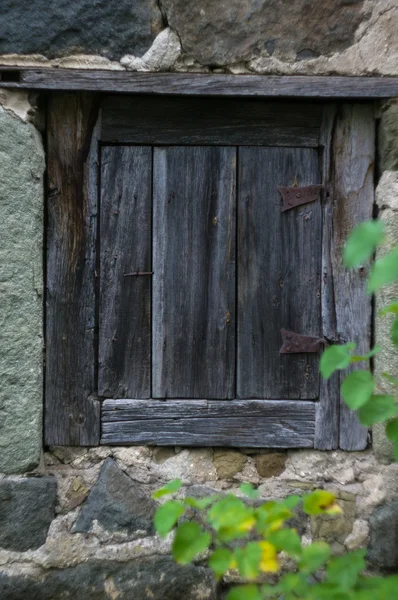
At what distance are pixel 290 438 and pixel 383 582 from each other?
3.28 ft

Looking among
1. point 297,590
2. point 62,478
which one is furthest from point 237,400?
point 297,590

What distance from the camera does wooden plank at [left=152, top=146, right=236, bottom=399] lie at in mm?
2270

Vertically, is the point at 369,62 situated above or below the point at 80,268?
above

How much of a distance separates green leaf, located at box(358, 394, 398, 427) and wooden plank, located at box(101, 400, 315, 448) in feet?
3.15

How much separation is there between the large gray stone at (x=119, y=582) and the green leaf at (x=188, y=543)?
91cm

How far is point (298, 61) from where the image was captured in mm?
2135

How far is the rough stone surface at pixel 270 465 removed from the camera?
7.46 feet

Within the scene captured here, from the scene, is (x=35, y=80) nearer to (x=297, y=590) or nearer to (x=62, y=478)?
(x=62, y=478)

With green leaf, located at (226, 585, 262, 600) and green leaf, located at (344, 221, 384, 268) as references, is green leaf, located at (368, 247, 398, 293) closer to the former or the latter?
green leaf, located at (344, 221, 384, 268)

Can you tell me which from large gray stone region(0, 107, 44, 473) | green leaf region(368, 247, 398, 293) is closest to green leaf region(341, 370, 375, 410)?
green leaf region(368, 247, 398, 293)

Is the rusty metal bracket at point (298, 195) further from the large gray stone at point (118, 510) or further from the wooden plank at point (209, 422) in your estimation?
the large gray stone at point (118, 510)

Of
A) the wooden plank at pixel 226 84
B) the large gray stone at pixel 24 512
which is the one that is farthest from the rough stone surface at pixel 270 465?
the wooden plank at pixel 226 84

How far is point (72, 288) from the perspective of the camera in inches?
89.0

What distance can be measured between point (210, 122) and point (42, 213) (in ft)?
2.20
